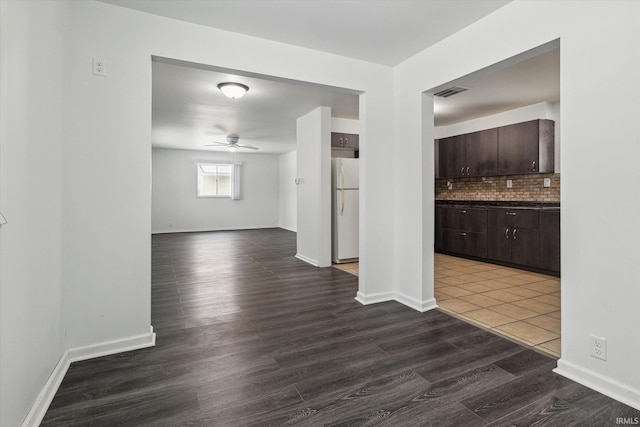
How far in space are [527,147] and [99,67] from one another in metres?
5.38

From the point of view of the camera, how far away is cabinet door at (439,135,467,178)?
19.8 feet

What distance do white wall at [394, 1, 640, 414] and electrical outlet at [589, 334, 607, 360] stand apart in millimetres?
27

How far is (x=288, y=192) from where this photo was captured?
1041 cm

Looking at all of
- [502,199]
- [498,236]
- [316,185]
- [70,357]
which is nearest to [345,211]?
[316,185]

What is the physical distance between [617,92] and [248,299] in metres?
3.33

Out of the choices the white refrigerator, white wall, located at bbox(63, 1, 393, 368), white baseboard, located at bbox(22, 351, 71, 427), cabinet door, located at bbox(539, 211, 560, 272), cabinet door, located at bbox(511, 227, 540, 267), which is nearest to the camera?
white baseboard, located at bbox(22, 351, 71, 427)

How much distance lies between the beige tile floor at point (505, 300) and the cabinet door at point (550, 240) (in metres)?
0.19

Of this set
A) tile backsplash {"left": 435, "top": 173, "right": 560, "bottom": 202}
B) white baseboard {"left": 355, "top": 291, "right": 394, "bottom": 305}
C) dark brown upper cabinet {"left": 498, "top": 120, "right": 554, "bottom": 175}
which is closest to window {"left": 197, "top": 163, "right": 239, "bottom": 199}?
tile backsplash {"left": 435, "top": 173, "right": 560, "bottom": 202}

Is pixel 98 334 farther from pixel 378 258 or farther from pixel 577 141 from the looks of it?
pixel 577 141

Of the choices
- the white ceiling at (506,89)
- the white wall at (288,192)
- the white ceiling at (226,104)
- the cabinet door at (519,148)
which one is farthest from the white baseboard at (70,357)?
the white wall at (288,192)

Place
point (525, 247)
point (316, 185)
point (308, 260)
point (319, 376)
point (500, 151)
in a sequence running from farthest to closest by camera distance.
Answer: point (308, 260) → point (500, 151) → point (316, 185) → point (525, 247) → point (319, 376)

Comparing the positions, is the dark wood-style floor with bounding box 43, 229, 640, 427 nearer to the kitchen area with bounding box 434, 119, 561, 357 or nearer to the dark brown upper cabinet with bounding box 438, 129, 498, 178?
the kitchen area with bounding box 434, 119, 561, 357

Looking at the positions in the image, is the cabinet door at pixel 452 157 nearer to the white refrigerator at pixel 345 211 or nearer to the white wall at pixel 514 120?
the white wall at pixel 514 120

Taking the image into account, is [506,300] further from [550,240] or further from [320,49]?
[320,49]
